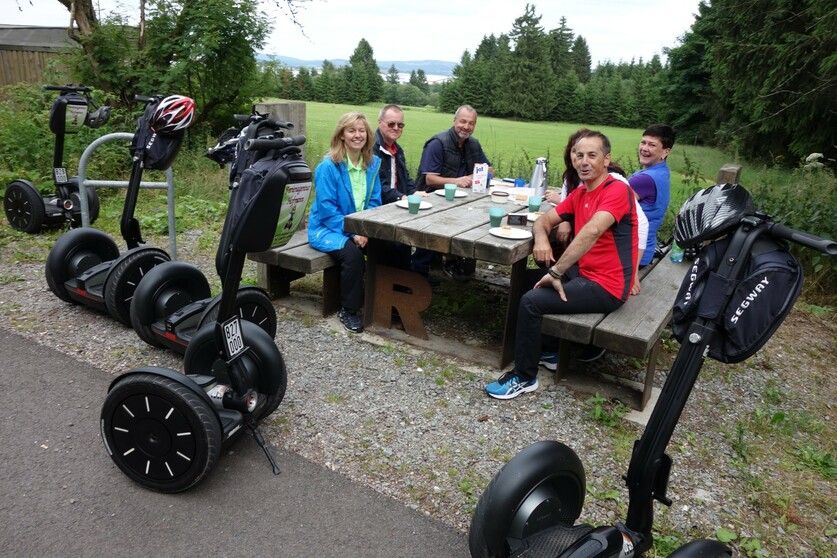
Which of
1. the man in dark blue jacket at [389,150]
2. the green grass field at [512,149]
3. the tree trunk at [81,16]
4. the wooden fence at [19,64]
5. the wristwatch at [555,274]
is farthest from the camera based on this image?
the wooden fence at [19,64]

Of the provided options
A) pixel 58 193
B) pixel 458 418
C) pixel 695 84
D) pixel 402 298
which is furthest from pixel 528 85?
pixel 458 418

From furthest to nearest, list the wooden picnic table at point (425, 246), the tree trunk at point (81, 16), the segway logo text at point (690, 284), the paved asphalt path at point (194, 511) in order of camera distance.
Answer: the tree trunk at point (81, 16) → the wooden picnic table at point (425, 246) → the paved asphalt path at point (194, 511) → the segway logo text at point (690, 284)

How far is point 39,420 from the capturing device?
3.27 meters

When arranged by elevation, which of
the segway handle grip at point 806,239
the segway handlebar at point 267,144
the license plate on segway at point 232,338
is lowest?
the license plate on segway at point 232,338

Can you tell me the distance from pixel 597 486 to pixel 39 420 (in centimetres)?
288

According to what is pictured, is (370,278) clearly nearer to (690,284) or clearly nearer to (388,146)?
(388,146)

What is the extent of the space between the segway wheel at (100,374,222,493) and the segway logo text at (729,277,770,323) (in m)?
2.00

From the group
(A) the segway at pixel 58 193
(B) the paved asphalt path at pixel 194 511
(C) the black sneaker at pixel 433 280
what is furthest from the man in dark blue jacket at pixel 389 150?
(A) the segway at pixel 58 193

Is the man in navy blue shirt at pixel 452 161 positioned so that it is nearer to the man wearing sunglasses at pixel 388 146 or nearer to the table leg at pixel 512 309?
the man wearing sunglasses at pixel 388 146

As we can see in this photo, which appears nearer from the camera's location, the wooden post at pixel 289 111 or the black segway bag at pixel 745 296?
the black segway bag at pixel 745 296

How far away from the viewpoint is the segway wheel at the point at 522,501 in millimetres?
2188

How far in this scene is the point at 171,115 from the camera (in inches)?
165

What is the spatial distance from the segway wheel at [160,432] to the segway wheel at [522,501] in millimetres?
1157

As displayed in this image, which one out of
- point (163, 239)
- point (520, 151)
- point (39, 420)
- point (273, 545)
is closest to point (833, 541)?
point (273, 545)
